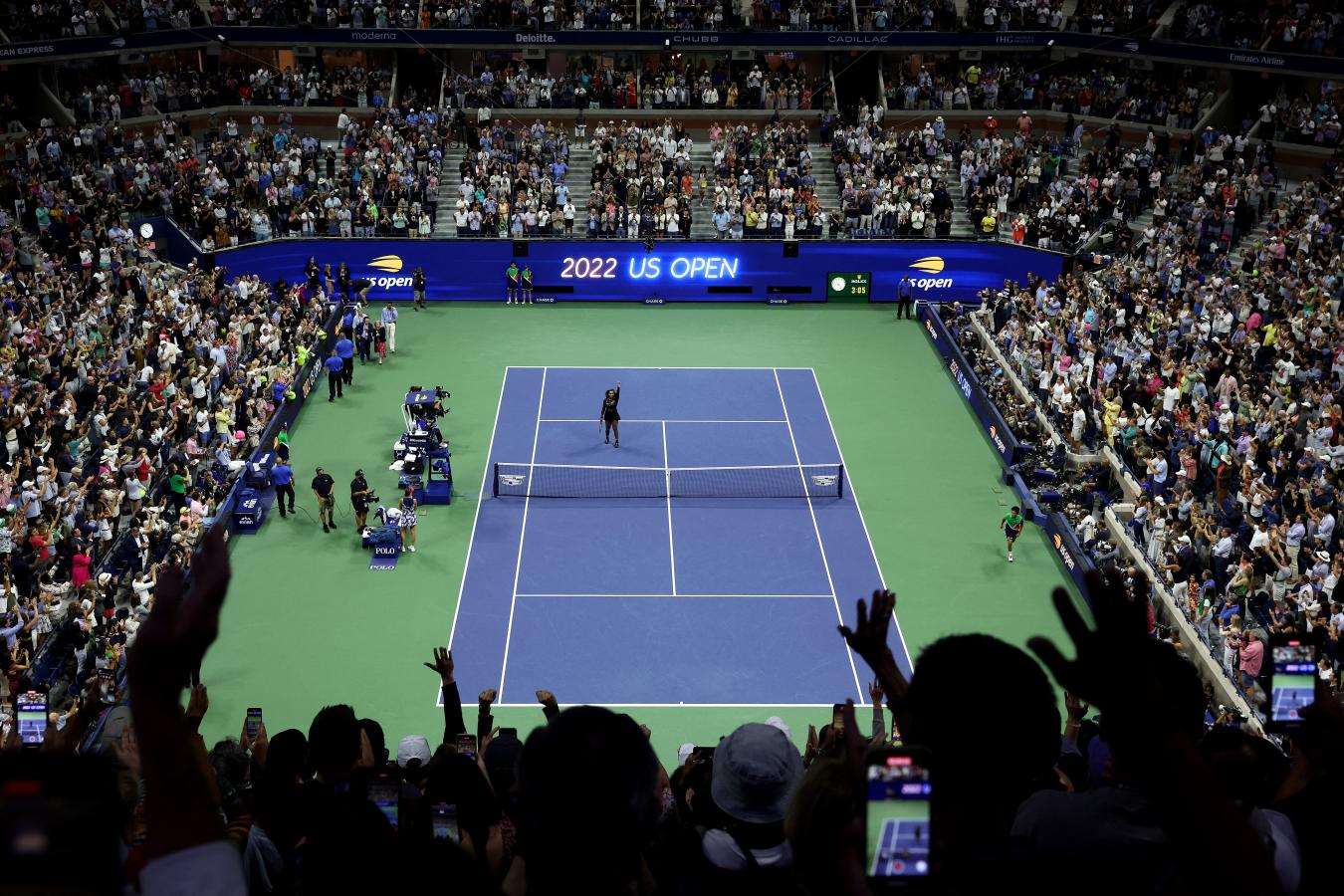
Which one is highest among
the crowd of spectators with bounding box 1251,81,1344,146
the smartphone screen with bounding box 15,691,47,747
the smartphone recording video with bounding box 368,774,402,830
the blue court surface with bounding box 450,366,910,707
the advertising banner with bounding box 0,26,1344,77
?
the advertising banner with bounding box 0,26,1344,77

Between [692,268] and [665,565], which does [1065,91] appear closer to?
[692,268]

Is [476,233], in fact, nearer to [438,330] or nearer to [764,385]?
[438,330]

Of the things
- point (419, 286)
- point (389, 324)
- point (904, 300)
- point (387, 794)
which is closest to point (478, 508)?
point (389, 324)

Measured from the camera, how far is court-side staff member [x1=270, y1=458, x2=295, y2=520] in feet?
85.3

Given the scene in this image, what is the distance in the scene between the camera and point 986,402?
1227 inches

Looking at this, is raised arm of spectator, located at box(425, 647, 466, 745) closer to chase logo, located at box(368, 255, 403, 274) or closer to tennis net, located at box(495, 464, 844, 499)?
tennis net, located at box(495, 464, 844, 499)

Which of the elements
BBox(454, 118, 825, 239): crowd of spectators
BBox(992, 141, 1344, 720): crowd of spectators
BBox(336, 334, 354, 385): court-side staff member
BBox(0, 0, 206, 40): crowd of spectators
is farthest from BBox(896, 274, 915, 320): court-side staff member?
BBox(0, 0, 206, 40): crowd of spectators

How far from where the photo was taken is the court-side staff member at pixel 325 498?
25.4 m

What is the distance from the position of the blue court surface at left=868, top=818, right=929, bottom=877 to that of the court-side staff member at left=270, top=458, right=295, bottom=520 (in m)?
24.2

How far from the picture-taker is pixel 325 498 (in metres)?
25.6

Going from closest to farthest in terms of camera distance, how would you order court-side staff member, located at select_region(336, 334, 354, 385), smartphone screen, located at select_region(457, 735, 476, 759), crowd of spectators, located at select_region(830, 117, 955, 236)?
smartphone screen, located at select_region(457, 735, 476, 759), court-side staff member, located at select_region(336, 334, 354, 385), crowd of spectators, located at select_region(830, 117, 955, 236)

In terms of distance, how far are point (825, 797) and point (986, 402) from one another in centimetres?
2856

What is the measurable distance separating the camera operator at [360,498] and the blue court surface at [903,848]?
2277 centimetres

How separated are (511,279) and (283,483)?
1645cm
